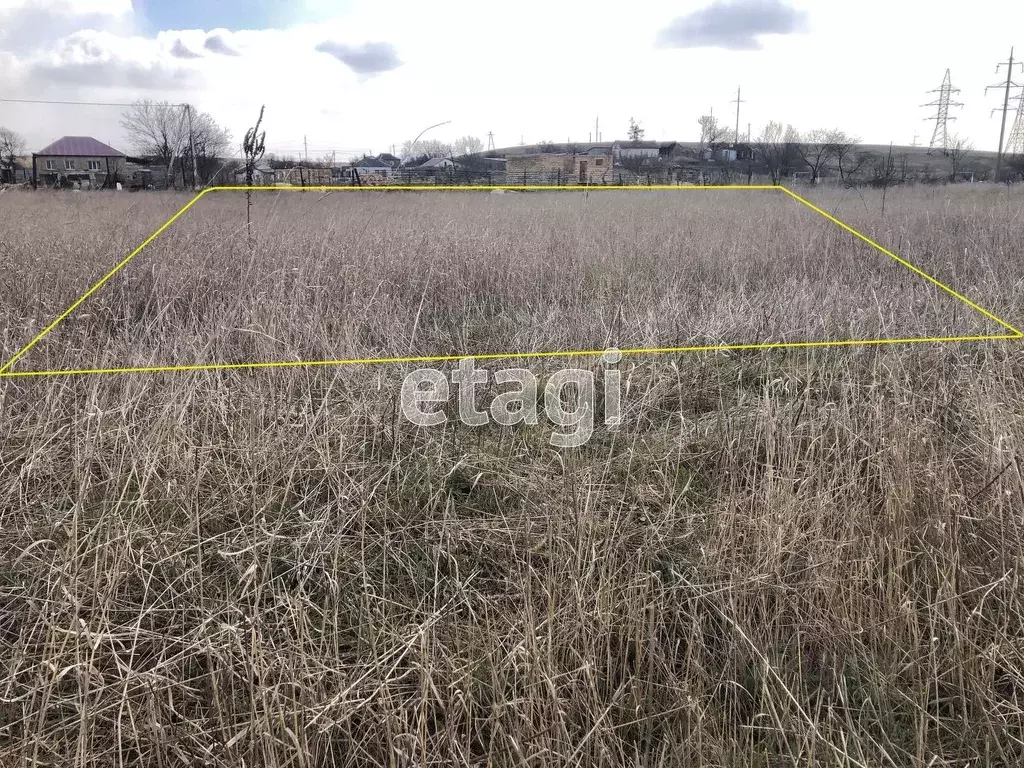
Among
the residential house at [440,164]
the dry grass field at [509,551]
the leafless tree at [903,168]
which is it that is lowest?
the dry grass field at [509,551]

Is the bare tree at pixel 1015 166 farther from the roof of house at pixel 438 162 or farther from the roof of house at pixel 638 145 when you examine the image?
the roof of house at pixel 438 162

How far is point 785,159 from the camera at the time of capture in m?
17.0

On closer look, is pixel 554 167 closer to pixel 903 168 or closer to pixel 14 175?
pixel 903 168

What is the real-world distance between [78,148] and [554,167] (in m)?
27.3

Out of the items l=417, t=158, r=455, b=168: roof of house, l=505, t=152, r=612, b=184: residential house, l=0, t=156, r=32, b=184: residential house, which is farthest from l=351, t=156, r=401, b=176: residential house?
l=0, t=156, r=32, b=184: residential house

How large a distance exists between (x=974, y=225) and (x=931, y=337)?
16.5ft

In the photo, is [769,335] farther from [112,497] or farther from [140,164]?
[140,164]

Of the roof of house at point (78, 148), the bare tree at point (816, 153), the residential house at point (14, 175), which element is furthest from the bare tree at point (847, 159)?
the roof of house at point (78, 148)

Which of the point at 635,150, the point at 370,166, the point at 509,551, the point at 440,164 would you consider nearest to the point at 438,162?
the point at 440,164

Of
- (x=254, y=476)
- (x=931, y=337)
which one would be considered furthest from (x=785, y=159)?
(x=254, y=476)

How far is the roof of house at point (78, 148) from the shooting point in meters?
30.5

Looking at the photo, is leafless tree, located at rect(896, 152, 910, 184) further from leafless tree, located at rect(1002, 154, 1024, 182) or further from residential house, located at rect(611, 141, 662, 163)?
residential house, located at rect(611, 141, 662, 163)

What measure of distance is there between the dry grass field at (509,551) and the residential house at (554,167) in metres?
13.0

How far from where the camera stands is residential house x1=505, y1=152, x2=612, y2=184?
637 inches
